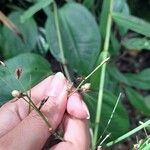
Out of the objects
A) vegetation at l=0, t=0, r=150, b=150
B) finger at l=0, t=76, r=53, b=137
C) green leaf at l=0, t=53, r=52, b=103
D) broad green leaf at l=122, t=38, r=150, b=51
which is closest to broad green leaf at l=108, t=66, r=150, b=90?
vegetation at l=0, t=0, r=150, b=150

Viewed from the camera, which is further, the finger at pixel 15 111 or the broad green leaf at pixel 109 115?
the broad green leaf at pixel 109 115

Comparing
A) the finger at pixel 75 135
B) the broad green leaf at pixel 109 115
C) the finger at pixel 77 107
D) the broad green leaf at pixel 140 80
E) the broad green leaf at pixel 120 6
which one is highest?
the finger at pixel 77 107

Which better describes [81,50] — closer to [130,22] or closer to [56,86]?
[130,22]

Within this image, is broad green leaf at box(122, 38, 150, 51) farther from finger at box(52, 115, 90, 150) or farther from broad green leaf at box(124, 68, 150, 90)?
finger at box(52, 115, 90, 150)

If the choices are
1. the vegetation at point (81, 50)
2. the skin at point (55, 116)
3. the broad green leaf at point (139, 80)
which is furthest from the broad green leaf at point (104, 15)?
the skin at point (55, 116)

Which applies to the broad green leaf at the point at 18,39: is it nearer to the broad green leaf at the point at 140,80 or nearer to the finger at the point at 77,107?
the broad green leaf at the point at 140,80

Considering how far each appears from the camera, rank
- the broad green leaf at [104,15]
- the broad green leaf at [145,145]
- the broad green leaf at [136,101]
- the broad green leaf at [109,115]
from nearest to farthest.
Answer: the broad green leaf at [145,145] → the broad green leaf at [109,115] → the broad green leaf at [104,15] → the broad green leaf at [136,101]
